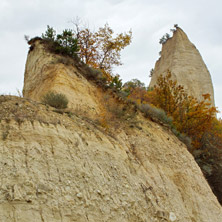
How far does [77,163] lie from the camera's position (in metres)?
8.71

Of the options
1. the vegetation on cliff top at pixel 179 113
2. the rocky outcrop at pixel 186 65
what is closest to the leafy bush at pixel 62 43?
the vegetation on cliff top at pixel 179 113

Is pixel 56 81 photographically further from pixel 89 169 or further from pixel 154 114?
pixel 89 169

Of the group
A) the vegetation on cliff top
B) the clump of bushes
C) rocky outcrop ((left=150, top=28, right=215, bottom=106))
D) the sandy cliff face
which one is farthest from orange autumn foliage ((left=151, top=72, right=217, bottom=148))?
rocky outcrop ((left=150, top=28, right=215, bottom=106))

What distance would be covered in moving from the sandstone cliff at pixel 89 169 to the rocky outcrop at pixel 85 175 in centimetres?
2

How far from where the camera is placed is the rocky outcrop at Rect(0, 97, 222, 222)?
731 cm

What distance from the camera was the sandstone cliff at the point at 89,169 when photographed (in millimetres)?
7359

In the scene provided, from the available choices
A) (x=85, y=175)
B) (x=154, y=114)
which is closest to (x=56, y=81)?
(x=154, y=114)

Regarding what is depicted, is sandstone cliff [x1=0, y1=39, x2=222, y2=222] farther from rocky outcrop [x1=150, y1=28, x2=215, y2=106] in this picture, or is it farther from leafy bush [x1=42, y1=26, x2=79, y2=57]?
rocky outcrop [x1=150, y1=28, x2=215, y2=106]

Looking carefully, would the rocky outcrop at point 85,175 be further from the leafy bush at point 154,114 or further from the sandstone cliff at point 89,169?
the leafy bush at point 154,114

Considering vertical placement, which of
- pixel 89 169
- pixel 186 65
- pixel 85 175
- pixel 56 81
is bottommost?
pixel 85 175

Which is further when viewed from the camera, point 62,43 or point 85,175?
point 62,43

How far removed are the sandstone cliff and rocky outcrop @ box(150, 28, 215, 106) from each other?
548 inches

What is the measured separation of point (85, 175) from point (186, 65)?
21.7 meters

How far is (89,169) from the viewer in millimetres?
8852
